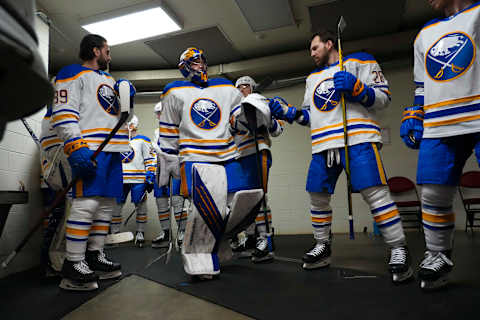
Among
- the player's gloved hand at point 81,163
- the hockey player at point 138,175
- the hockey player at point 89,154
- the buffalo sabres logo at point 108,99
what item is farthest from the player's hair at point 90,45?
the hockey player at point 138,175

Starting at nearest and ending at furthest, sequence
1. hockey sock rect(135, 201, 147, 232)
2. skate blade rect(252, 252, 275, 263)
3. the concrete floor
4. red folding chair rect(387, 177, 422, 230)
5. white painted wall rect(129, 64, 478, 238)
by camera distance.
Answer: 1. the concrete floor
2. skate blade rect(252, 252, 275, 263)
3. hockey sock rect(135, 201, 147, 232)
4. red folding chair rect(387, 177, 422, 230)
5. white painted wall rect(129, 64, 478, 238)

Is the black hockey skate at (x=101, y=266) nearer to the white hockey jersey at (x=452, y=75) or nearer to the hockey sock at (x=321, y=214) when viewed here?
the hockey sock at (x=321, y=214)

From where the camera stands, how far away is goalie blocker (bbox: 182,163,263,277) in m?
2.13

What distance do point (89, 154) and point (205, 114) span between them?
84 cm

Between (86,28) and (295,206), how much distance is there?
13.4 ft

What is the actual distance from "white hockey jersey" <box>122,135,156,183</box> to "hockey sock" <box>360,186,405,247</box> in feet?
10.7

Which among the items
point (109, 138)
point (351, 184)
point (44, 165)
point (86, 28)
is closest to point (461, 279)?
point (351, 184)

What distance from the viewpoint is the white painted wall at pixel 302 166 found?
518cm

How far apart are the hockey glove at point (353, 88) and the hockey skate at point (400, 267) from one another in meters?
0.92

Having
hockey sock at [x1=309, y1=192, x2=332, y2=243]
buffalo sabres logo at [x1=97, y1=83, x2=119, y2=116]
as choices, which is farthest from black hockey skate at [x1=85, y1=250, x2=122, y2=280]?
hockey sock at [x1=309, y1=192, x2=332, y2=243]

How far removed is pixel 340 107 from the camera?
2.17 meters

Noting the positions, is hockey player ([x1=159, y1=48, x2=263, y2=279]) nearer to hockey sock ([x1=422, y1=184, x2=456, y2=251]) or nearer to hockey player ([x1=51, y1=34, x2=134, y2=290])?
A: hockey player ([x1=51, y1=34, x2=134, y2=290])

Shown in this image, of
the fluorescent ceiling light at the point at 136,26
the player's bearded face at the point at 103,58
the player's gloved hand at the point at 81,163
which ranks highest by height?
the fluorescent ceiling light at the point at 136,26

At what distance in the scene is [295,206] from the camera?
5.63 metres
